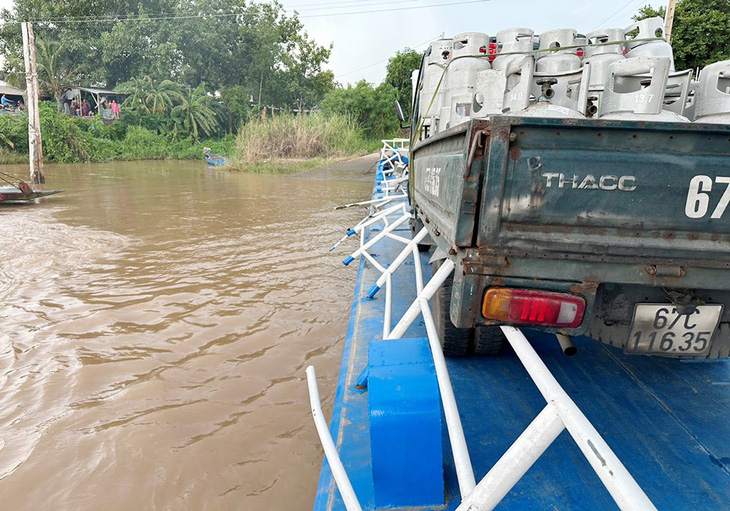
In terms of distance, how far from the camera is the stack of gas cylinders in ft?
7.75

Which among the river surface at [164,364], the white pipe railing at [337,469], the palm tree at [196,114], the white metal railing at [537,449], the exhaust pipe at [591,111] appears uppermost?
the palm tree at [196,114]

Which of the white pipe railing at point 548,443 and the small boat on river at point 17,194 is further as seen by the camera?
the small boat on river at point 17,194

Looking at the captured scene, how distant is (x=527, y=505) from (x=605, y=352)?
1593 millimetres

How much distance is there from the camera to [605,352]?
300cm

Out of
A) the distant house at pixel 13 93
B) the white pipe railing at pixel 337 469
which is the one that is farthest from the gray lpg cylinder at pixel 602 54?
the distant house at pixel 13 93

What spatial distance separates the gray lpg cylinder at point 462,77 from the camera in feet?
12.2

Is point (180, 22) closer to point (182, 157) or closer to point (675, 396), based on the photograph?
point (182, 157)

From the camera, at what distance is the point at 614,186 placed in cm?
160

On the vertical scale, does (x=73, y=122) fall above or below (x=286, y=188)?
above

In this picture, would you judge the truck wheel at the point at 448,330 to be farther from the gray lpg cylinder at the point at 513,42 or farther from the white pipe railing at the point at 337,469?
the gray lpg cylinder at the point at 513,42

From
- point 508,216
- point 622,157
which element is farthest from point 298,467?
point 622,157

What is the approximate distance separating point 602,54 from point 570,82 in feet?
3.66

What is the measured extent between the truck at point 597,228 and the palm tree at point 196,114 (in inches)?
1375

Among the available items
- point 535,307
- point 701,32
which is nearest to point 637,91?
point 535,307
